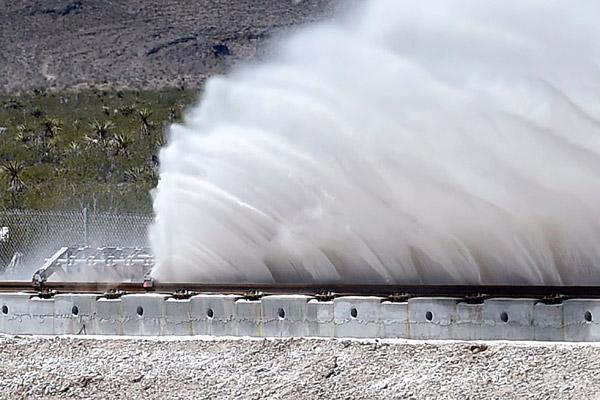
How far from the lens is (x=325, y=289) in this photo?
1358 cm

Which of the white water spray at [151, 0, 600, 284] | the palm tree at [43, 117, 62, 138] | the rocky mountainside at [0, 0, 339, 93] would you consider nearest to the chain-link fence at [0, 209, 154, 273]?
the white water spray at [151, 0, 600, 284]

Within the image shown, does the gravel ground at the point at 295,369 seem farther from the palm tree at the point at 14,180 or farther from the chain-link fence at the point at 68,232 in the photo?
the palm tree at the point at 14,180

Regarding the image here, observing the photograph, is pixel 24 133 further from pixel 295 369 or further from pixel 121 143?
pixel 295 369

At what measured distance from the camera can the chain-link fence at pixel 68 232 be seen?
66.4ft

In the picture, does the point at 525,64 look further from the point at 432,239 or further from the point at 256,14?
the point at 256,14

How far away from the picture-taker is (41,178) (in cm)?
4428

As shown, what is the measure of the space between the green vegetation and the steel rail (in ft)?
37.4

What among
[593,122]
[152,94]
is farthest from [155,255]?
[152,94]

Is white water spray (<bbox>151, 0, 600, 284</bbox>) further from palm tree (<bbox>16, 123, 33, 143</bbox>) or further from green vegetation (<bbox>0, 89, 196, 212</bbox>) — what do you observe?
palm tree (<bbox>16, 123, 33, 143</bbox>)

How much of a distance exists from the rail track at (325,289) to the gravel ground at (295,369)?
74 centimetres

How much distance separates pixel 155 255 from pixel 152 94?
6504cm

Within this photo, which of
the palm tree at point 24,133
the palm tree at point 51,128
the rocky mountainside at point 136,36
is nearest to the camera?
the palm tree at point 24,133

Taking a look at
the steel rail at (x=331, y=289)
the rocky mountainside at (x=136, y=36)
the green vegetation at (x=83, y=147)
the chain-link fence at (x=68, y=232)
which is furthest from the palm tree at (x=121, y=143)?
the rocky mountainside at (x=136, y=36)

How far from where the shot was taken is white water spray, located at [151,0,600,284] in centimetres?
1309
